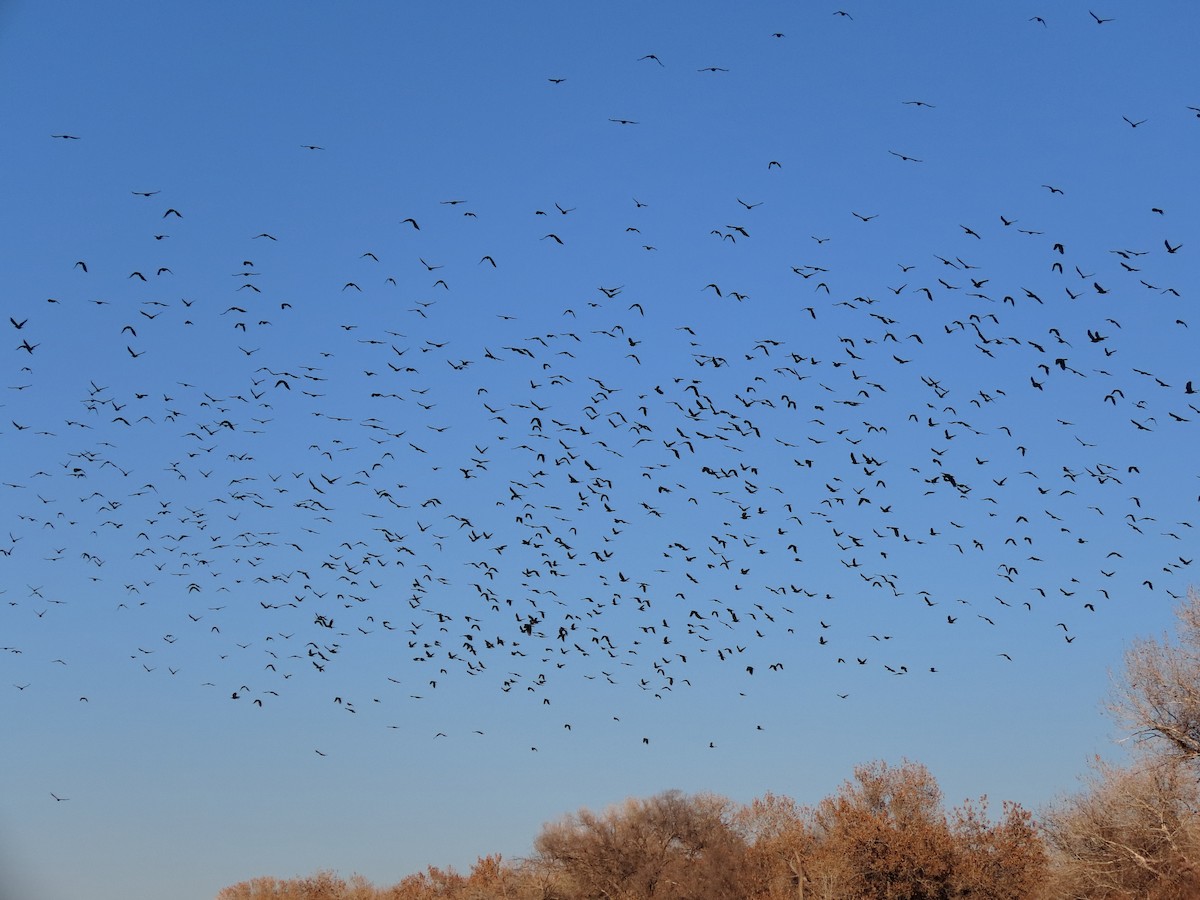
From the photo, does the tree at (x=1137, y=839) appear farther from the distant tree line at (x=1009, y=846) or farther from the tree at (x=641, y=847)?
the tree at (x=641, y=847)

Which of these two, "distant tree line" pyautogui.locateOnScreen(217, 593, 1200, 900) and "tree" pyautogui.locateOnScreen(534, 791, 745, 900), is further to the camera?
"tree" pyautogui.locateOnScreen(534, 791, 745, 900)

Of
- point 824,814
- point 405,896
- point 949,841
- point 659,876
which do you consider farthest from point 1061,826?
point 405,896

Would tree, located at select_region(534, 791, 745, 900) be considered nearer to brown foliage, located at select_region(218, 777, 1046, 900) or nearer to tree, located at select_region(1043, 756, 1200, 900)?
brown foliage, located at select_region(218, 777, 1046, 900)

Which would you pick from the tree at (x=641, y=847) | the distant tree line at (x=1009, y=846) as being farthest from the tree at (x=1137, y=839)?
the tree at (x=641, y=847)

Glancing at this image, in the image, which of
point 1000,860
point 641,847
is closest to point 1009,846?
point 1000,860

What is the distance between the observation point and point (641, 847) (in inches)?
3625

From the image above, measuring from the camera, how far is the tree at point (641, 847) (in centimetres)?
8712

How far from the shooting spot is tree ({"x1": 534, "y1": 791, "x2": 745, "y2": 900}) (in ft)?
286

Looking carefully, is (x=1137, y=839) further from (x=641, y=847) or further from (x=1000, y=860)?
(x=641, y=847)

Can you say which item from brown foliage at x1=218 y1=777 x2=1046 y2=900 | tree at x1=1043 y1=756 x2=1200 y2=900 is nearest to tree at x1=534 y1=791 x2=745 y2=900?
brown foliage at x1=218 y1=777 x2=1046 y2=900

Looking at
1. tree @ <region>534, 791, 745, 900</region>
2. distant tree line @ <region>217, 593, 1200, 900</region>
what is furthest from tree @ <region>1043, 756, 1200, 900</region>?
tree @ <region>534, 791, 745, 900</region>

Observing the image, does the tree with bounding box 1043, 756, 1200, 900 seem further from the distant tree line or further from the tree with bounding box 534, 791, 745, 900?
the tree with bounding box 534, 791, 745, 900

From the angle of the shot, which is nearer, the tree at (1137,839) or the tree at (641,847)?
the tree at (1137,839)

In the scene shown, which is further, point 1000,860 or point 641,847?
point 641,847
